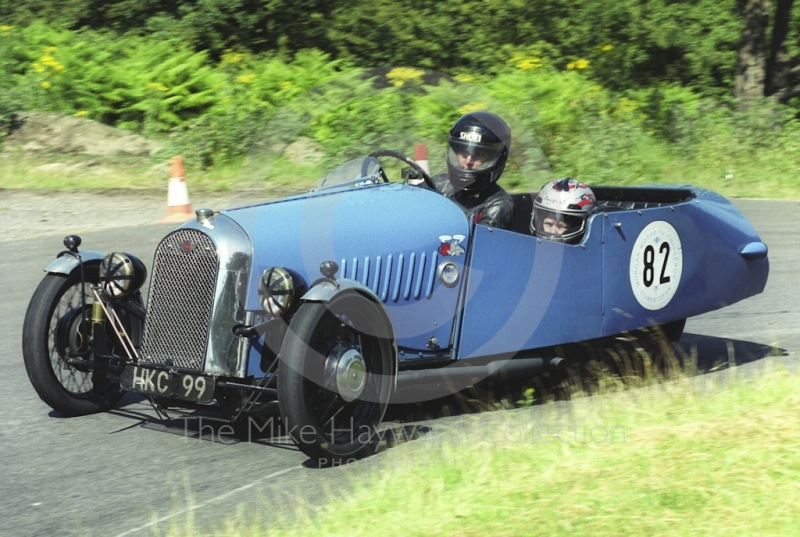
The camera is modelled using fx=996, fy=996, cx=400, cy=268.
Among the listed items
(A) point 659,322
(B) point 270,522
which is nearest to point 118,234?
(A) point 659,322

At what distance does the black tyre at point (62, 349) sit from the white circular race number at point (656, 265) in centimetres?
315

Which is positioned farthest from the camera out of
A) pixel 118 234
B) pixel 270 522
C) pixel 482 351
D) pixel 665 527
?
pixel 118 234

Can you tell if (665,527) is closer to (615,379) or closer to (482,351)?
(482,351)

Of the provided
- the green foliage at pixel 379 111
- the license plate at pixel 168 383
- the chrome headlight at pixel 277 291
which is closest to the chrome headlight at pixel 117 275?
the license plate at pixel 168 383

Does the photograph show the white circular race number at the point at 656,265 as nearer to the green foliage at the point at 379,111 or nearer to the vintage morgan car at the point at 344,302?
the vintage morgan car at the point at 344,302

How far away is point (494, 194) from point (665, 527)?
9.54 ft

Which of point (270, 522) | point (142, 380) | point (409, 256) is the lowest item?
point (270, 522)

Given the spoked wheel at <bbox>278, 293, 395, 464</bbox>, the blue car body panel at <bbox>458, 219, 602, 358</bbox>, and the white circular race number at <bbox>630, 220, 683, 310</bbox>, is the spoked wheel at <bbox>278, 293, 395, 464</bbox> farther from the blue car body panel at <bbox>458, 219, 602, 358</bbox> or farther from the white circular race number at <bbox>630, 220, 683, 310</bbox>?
the white circular race number at <bbox>630, 220, 683, 310</bbox>

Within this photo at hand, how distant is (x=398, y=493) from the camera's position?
14.2 ft

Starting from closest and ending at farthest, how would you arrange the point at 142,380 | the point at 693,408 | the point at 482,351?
1. the point at 142,380
2. the point at 693,408
3. the point at 482,351

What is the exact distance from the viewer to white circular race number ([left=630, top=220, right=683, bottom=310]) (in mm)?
6324

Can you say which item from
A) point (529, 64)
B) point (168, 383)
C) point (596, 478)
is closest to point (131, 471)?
point (168, 383)

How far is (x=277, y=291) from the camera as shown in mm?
4879

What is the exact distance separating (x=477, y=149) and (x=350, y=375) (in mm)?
1880
